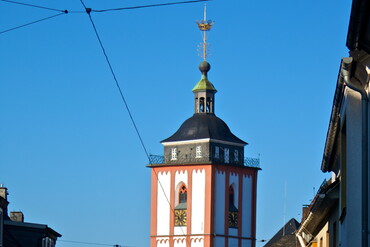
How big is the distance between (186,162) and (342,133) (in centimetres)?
7630

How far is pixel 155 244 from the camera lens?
8919cm

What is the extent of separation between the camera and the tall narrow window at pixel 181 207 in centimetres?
8938

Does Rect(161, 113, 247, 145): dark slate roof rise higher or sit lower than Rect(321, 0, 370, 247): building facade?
higher

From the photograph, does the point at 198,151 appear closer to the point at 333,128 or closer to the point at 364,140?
the point at 333,128

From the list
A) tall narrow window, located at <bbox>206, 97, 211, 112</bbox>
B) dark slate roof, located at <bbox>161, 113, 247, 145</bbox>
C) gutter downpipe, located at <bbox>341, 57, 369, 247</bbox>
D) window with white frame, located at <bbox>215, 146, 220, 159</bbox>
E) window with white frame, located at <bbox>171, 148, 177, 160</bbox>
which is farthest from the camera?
tall narrow window, located at <bbox>206, 97, 211, 112</bbox>

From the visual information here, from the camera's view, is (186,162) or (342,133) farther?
(186,162)

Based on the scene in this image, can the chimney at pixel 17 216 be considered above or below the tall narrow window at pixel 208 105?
below

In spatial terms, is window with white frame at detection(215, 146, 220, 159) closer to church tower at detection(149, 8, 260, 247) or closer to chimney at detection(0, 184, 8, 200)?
church tower at detection(149, 8, 260, 247)

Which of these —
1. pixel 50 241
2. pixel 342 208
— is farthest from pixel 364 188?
pixel 50 241

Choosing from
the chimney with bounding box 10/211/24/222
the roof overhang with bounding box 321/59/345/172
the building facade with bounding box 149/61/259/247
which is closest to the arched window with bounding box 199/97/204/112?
the building facade with bounding box 149/61/259/247

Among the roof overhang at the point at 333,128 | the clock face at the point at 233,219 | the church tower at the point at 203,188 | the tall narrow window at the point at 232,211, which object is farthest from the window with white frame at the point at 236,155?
the roof overhang at the point at 333,128

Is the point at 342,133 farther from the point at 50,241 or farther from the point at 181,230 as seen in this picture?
the point at 181,230

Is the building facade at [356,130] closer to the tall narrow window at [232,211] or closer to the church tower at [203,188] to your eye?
the church tower at [203,188]

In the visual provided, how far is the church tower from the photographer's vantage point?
88500 mm
